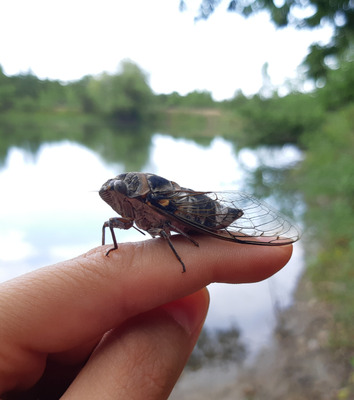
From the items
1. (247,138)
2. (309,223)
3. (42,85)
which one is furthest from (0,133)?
(247,138)

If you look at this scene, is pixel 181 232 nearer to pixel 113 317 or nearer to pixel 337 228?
pixel 113 317

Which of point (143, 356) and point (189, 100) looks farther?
point (189, 100)

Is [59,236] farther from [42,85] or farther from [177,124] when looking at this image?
[177,124]

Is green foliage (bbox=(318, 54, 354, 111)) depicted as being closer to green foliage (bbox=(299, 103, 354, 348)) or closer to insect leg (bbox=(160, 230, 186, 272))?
green foliage (bbox=(299, 103, 354, 348))

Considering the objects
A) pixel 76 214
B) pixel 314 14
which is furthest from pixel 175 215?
pixel 76 214

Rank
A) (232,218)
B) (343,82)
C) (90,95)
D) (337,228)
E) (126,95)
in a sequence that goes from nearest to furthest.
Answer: (232,218) < (337,228) < (90,95) < (343,82) < (126,95)

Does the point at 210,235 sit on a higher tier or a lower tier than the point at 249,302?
higher

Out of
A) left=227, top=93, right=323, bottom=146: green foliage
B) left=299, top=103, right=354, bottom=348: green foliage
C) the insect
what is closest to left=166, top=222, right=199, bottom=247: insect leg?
the insect
